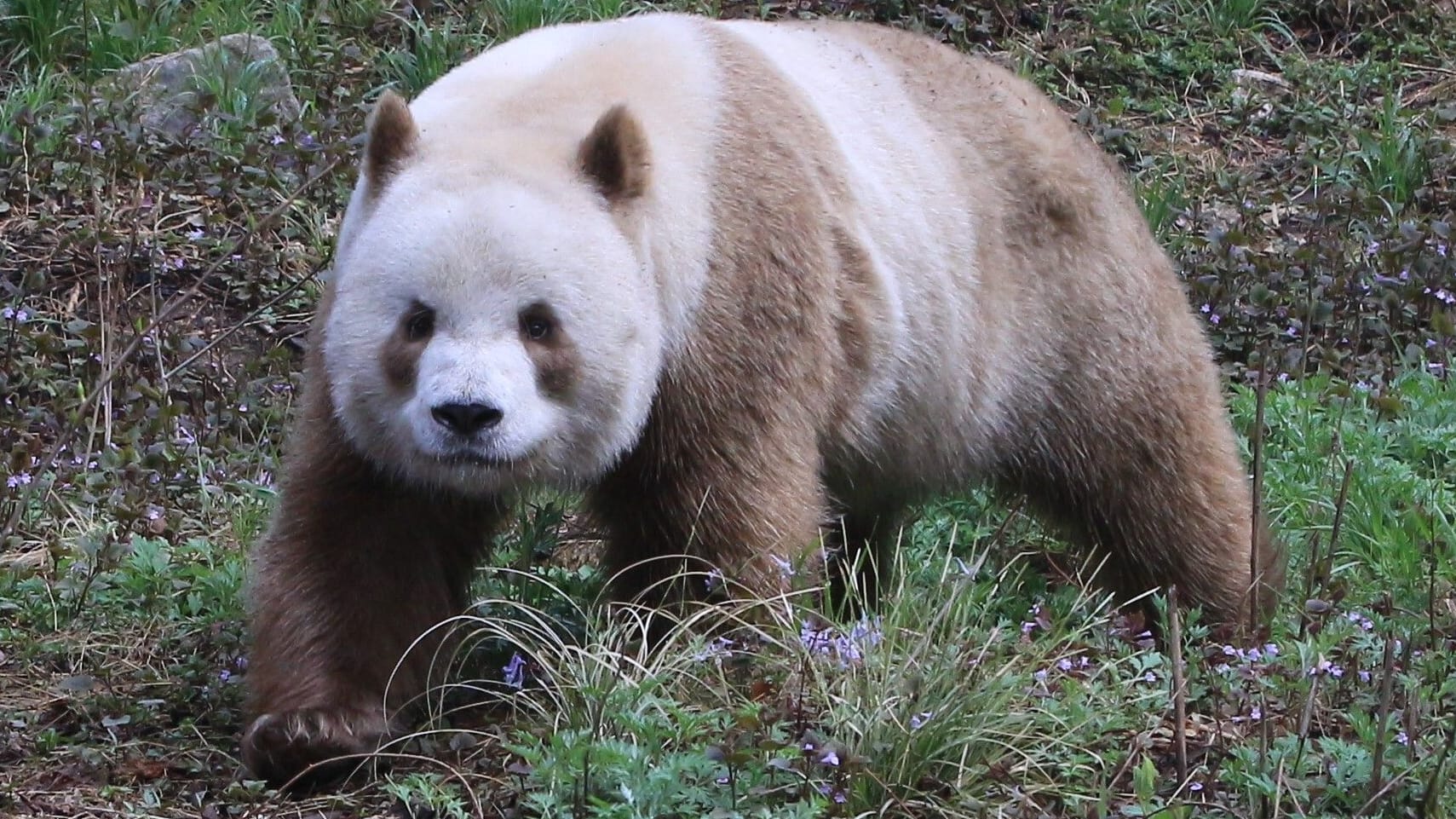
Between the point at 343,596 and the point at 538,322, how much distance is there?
2.79 ft

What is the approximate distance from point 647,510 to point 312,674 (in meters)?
0.83

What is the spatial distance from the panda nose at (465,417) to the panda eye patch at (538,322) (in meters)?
0.20

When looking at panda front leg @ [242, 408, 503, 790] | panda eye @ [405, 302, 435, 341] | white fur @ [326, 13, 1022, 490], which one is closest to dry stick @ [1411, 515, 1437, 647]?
white fur @ [326, 13, 1022, 490]

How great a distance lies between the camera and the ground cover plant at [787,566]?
3631mm

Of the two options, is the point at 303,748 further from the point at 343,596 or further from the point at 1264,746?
the point at 1264,746

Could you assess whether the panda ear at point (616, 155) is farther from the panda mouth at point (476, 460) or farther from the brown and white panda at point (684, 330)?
the panda mouth at point (476, 460)

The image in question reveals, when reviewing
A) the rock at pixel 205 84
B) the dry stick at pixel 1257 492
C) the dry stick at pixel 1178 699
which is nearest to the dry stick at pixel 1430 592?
the dry stick at pixel 1257 492

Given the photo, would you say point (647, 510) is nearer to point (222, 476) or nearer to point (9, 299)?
point (222, 476)

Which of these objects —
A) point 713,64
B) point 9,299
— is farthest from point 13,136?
point 713,64

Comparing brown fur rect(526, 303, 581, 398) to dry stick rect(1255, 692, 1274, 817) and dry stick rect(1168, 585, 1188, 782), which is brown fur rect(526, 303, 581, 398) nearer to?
dry stick rect(1168, 585, 1188, 782)

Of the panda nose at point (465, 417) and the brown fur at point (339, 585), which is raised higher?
the panda nose at point (465, 417)

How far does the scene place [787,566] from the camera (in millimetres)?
4211

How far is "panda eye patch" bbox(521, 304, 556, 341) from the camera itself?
4.04 meters

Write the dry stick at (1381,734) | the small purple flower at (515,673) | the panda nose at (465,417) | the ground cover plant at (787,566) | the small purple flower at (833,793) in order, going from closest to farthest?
the dry stick at (1381,734), the small purple flower at (833,793), the ground cover plant at (787,566), the panda nose at (465,417), the small purple flower at (515,673)
